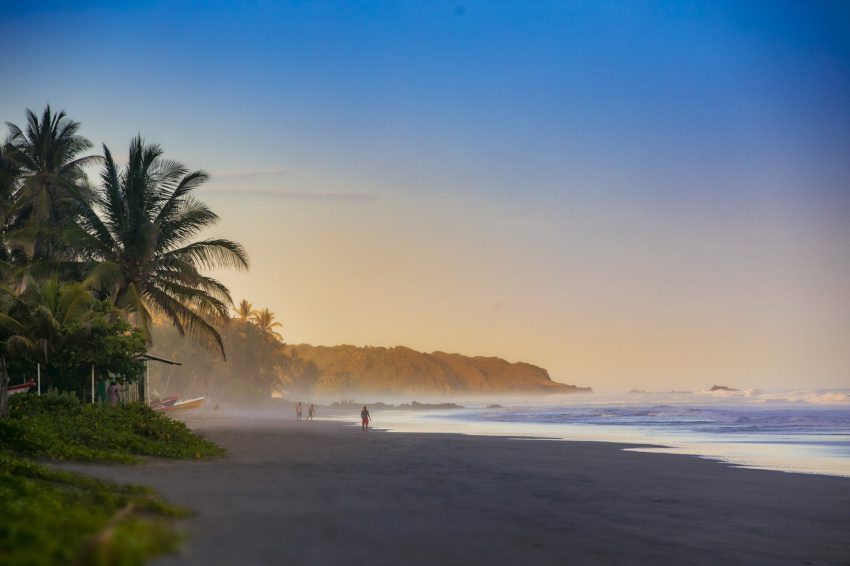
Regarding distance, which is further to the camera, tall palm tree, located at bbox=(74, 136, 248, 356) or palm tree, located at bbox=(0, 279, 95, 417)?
tall palm tree, located at bbox=(74, 136, 248, 356)

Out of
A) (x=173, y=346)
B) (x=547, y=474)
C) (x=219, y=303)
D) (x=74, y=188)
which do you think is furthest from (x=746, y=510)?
(x=173, y=346)

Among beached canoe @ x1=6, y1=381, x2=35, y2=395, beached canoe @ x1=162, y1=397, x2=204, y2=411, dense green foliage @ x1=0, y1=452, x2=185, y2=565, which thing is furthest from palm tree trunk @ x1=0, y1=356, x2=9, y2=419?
beached canoe @ x1=162, y1=397, x2=204, y2=411

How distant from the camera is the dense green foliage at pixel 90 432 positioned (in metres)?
15.6

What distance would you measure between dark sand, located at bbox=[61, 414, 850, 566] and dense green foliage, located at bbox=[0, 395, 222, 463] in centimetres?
115

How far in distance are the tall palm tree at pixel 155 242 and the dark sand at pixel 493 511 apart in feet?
39.0

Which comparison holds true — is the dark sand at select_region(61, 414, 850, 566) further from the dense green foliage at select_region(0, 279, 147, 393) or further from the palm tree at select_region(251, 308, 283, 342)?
the palm tree at select_region(251, 308, 283, 342)

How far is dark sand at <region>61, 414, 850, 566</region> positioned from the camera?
340 inches

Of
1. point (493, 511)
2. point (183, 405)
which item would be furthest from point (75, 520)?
point (183, 405)

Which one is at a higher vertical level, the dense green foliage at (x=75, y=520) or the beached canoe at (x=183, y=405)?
the dense green foliage at (x=75, y=520)

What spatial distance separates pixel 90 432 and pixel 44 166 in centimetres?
2220

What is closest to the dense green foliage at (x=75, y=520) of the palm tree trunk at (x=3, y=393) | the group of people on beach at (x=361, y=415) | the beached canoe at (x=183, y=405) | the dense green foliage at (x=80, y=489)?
the dense green foliage at (x=80, y=489)

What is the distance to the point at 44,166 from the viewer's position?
3644cm

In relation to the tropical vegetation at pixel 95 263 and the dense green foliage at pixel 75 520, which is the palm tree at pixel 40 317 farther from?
the dense green foliage at pixel 75 520

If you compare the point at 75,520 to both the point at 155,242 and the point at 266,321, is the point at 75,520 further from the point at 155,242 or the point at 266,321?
the point at 266,321
